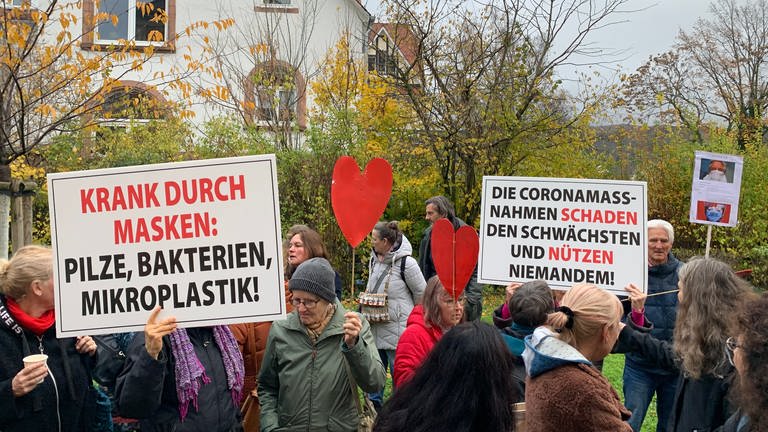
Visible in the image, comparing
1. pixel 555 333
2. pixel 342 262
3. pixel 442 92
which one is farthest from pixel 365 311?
pixel 442 92

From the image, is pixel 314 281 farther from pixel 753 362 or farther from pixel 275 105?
pixel 275 105

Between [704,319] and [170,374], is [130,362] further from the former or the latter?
[704,319]

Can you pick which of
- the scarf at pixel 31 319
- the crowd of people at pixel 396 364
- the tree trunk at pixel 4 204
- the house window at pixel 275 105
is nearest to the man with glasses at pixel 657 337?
the crowd of people at pixel 396 364

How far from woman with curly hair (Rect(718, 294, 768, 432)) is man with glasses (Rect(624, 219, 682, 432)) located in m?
2.37

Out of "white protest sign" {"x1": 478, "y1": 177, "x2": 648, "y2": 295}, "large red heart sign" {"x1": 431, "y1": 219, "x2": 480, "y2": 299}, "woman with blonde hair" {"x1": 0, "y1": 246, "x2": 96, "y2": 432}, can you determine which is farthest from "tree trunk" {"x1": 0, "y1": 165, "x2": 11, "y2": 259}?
"white protest sign" {"x1": 478, "y1": 177, "x2": 648, "y2": 295}

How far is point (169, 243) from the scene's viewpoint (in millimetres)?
3729

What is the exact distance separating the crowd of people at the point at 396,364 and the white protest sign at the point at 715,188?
3.31m

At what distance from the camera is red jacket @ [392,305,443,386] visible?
13.9 feet

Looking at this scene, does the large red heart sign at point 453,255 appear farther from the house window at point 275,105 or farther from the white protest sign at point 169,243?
the house window at point 275,105

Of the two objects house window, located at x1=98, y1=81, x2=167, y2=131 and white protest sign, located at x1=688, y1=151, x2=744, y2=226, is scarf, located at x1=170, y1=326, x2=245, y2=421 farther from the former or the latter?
white protest sign, located at x1=688, y1=151, x2=744, y2=226

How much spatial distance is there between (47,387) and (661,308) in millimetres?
4122

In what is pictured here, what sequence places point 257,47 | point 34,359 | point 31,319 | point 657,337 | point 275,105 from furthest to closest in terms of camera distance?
point 275,105 < point 257,47 < point 657,337 < point 31,319 < point 34,359

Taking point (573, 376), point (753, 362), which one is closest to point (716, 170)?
point (753, 362)

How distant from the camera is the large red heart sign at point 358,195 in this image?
15.3 ft
